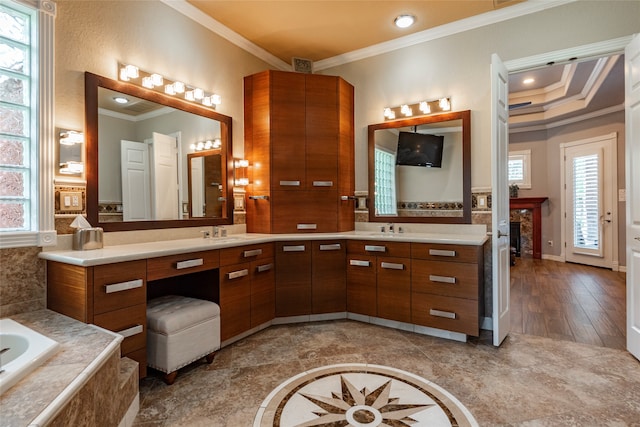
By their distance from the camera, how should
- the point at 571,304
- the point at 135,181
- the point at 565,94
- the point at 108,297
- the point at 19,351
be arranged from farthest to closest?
the point at 565,94 → the point at 571,304 → the point at 135,181 → the point at 108,297 → the point at 19,351

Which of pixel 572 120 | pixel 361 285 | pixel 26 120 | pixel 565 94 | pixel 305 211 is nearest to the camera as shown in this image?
pixel 26 120

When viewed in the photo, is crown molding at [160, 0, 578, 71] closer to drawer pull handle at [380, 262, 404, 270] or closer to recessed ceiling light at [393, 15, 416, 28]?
recessed ceiling light at [393, 15, 416, 28]

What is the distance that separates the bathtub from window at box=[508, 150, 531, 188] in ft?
25.0

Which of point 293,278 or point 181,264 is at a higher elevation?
point 181,264

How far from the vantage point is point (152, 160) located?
2.64m

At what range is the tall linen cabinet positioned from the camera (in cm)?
327

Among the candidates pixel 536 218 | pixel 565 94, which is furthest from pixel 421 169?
pixel 536 218

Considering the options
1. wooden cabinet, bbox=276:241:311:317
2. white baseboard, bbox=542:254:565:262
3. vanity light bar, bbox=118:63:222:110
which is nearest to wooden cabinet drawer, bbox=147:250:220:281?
wooden cabinet, bbox=276:241:311:317

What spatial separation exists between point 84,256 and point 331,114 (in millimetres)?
2478

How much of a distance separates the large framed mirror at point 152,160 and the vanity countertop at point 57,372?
84cm

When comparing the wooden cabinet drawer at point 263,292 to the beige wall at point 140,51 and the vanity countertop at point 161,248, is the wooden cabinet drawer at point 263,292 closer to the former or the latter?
the vanity countertop at point 161,248

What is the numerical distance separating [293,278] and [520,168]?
20.2ft

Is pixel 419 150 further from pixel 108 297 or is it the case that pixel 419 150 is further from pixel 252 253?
pixel 108 297

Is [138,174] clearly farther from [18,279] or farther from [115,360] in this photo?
[115,360]
